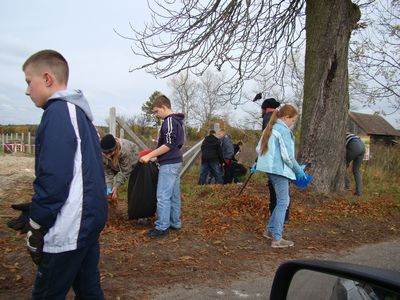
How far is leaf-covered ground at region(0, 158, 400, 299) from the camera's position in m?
4.12

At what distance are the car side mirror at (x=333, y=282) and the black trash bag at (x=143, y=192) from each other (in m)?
3.75

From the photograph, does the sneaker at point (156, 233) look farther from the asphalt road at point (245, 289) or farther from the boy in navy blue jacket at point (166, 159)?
the asphalt road at point (245, 289)

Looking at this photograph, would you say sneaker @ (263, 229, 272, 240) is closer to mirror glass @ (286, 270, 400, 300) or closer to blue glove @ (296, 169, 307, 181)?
blue glove @ (296, 169, 307, 181)

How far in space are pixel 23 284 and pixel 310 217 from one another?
4763 mm

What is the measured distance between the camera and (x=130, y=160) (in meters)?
5.86

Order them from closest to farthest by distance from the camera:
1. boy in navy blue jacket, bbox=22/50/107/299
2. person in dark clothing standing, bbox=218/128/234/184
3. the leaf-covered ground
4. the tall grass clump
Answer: boy in navy blue jacket, bbox=22/50/107/299 → the leaf-covered ground → person in dark clothing standing, bbox=218/128/234/184 → the tall grass clump

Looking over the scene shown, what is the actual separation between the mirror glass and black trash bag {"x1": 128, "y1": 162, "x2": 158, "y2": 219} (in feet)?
12.4

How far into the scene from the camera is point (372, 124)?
5909 centimetres

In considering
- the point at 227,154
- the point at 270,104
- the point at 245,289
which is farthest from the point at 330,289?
the point at 227,154

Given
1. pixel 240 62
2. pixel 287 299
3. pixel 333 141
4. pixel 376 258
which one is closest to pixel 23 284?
pixel 287 299

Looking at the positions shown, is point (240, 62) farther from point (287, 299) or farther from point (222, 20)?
point (287, 299)

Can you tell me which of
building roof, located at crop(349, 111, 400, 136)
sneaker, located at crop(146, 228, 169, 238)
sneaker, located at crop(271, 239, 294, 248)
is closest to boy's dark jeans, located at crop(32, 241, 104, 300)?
sneaker, located at crop(146, 228, 169, 238)

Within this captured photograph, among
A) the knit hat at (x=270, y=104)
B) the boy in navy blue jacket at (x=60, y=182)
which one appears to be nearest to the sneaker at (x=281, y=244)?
the knit hat at (x=270, y=104)

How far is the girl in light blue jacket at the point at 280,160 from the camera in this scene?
530cm
